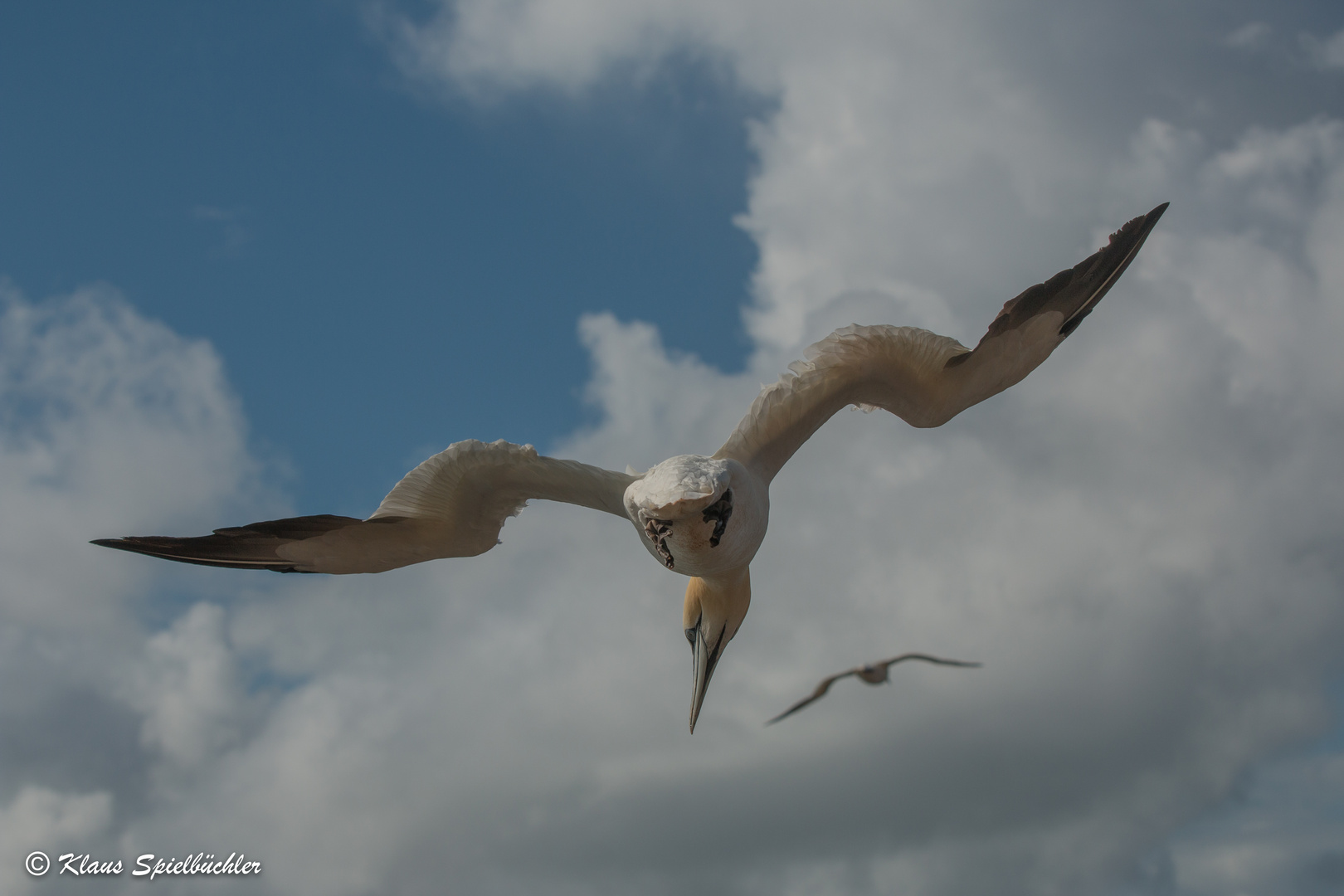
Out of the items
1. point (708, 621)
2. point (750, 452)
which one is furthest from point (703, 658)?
point (750, 452)

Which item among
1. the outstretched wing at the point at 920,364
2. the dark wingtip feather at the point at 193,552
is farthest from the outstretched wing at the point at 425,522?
the outstretched wing at the point at 920,364

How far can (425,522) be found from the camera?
12797 millimetres

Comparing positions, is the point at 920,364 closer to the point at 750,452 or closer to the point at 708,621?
the point at 750,452

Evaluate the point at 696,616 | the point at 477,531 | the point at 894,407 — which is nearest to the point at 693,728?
the point at 696,616

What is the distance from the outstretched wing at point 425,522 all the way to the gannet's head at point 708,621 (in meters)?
2.19

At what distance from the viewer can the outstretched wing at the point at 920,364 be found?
40.0 feet

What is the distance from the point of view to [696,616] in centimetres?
1425

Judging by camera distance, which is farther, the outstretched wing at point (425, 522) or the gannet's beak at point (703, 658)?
the gannet's beak at point (703, 658)

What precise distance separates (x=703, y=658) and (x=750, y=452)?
339 centimetres

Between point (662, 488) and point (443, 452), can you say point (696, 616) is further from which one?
point (662, 488)

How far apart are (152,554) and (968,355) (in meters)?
9.20

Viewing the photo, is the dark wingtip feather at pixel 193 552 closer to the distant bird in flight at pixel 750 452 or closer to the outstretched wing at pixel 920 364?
the distant bird in flight at pixel 750 452

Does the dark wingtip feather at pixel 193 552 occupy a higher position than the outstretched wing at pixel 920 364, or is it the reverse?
the outstretched wing at pixel 920 364

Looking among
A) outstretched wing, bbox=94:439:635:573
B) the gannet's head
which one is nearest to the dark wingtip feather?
outstretched wing, bbox=94:439:635:573
